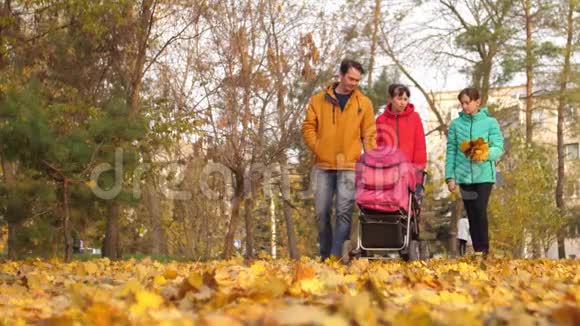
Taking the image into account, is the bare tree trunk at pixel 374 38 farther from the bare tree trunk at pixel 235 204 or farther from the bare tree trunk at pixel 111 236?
the bare tree trunk at pixel 111 236

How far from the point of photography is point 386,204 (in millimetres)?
9148

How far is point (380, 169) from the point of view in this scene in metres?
8.98

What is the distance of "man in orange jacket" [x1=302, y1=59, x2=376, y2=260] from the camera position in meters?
8.73

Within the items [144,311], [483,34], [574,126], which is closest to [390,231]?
[144,311]

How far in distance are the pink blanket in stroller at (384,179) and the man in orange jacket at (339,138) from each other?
19 cm

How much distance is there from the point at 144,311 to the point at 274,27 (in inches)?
776

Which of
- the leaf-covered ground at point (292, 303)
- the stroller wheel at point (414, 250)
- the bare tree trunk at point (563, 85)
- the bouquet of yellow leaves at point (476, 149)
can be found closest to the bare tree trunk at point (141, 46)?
the stroller wheel at point (414, 250)

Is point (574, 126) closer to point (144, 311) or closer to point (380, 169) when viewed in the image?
point (380, 169)

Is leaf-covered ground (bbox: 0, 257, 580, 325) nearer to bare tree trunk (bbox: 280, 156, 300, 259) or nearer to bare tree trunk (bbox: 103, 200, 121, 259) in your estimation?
bare tree trunk (bbox: 103, 200, 121, 259)

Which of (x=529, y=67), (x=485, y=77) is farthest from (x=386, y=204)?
(x=485, y=77)

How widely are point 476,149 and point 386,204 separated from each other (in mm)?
1084

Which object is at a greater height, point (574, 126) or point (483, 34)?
point (483, 34)

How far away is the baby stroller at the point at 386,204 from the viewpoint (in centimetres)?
896

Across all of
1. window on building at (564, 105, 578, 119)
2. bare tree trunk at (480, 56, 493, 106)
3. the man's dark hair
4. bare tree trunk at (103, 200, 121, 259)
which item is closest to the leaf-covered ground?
the man's dark hair
